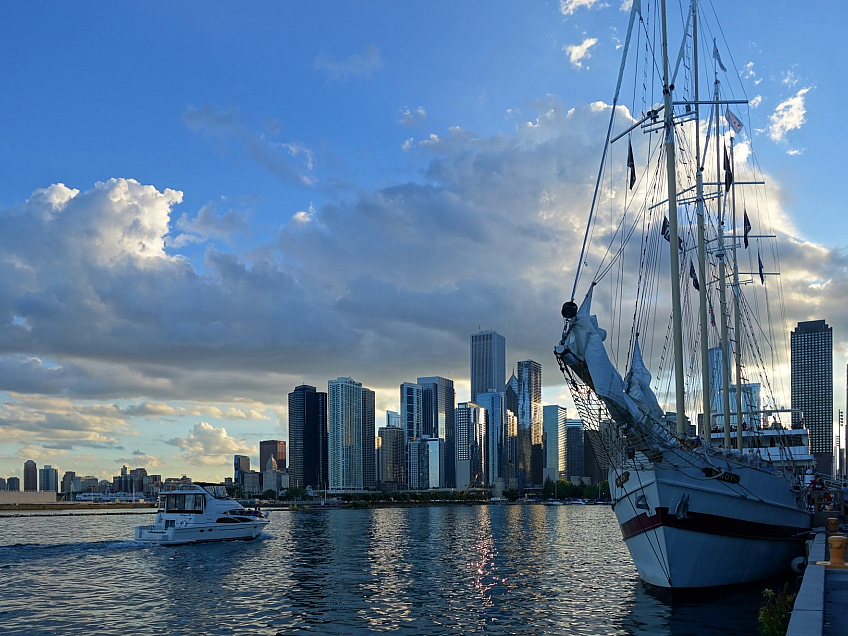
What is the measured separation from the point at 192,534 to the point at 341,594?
1457 inches

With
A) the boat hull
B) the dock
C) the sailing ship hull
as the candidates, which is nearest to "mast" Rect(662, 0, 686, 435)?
the sailing ship hull

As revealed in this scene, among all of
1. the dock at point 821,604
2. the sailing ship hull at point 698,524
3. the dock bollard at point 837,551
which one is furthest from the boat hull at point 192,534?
the dock bollard at point 837,551

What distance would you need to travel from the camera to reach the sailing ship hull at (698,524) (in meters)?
31.9

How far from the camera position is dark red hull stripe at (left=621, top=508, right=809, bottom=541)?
→ 104 feet

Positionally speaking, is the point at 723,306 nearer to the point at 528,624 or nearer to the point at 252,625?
the point at 528,624

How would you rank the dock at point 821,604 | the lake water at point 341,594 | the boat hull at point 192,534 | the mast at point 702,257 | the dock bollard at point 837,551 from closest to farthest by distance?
1. the dock at point 821,604
2. the dock bollard at point 837,551
3. the lake water at point 341,594
4. the mast at point 702,257
5. the boat hull at point 192,534

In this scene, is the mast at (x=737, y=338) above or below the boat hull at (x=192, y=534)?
above

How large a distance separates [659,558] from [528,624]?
6513mm

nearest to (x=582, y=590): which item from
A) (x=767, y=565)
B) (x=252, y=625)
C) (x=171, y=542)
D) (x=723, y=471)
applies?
(x=767, y=565)

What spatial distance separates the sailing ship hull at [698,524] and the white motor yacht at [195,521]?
49621 millimetres

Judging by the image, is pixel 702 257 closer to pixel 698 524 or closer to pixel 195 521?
pixel 698 524

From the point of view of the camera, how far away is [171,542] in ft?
237

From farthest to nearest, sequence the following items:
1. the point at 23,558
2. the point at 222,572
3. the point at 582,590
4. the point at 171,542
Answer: the point at 171,542, the point at 23,558, the point at 222,572, the point at 582,590

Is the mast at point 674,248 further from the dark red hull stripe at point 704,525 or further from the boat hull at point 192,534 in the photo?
the boat hull at point 192,534
